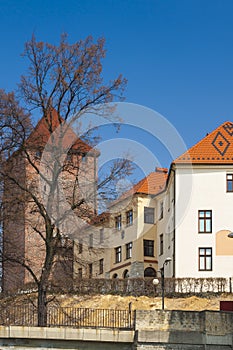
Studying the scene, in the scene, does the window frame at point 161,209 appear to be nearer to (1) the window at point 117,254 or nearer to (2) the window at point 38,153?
(1) the window at point 117,254

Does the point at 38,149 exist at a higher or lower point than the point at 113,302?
higher

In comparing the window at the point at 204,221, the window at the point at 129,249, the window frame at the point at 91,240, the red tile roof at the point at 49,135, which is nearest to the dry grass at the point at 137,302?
the window frame at the point at 91,240

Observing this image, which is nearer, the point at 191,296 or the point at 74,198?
the point at 74,198

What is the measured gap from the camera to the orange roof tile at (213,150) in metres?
49.4

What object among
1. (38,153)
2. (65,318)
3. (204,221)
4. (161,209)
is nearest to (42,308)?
(65,318)

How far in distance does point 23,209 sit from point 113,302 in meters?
9.92

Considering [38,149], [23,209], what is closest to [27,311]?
[23,209]

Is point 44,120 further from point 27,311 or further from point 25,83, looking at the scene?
point 27,311

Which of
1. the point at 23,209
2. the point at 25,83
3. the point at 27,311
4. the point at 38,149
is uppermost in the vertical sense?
the point at 25,83

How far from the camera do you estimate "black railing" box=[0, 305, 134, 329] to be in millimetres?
32344

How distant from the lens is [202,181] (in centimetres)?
4938

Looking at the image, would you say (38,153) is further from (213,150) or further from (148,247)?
(148,247)

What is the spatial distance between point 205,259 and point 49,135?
16981 millimetres

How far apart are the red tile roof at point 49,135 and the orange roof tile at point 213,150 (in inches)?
609
